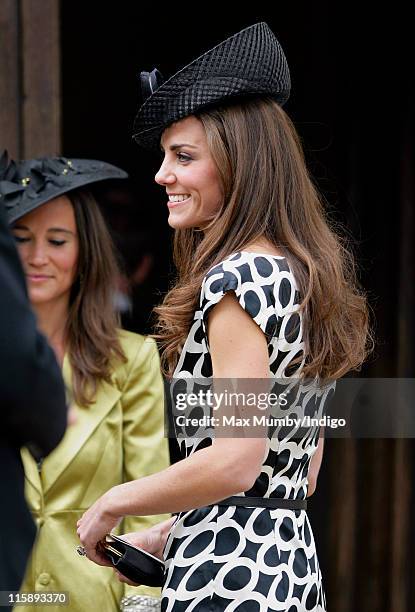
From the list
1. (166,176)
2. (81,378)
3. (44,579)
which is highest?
(166,176)

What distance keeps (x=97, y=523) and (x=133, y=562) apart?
155mm

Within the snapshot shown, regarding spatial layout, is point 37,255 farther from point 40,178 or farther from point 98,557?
point 98,557

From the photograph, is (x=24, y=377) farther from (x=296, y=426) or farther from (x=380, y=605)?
(x=380, y=605)

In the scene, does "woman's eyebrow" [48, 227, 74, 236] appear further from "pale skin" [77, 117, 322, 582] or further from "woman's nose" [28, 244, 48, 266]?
"pale skin" [77, 117, 322, 582]

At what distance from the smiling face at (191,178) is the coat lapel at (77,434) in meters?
0.95

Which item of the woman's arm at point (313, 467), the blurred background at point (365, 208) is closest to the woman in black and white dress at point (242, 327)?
the woman's arm at point (313, 467)

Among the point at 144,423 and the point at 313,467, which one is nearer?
the point at 313,467

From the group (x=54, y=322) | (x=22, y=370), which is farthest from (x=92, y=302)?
(x=22, y=370)

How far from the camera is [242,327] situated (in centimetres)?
196

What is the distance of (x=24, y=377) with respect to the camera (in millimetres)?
1458

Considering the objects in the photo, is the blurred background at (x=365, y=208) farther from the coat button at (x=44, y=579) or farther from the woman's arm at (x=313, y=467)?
the woman's arm at (x=313, y=467)

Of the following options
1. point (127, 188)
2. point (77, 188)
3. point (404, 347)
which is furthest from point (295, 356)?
point (127, 188)

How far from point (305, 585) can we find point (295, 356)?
1.33ft

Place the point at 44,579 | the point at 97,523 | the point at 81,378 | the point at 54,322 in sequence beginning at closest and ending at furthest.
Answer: the point at 97,523 < the point at 44,579 < the point at 81,378 < the point at 54,322
